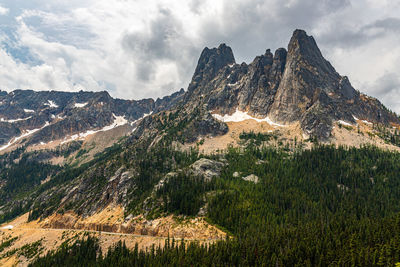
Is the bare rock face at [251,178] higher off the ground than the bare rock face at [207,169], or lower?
lower

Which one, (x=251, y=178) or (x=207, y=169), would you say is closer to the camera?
(x=251, y=178)

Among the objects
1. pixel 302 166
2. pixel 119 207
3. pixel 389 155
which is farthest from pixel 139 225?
pixel 389 155

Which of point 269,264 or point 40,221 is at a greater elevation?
point 269,264

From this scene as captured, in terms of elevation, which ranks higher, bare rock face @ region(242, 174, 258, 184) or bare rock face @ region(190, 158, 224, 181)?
bare rock face @ region(190, 158, 224, 181)

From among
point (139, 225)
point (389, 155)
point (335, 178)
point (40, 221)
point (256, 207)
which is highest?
point (389, 155)

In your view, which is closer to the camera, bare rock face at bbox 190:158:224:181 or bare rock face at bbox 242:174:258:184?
bare rock face at bbox 242:174:258:184

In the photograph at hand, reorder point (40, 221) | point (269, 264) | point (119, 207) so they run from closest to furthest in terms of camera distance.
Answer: point (269, 264), point (119, 207), point (40, 221)

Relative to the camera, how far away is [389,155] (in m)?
173

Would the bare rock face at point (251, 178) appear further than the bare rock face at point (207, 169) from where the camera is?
No

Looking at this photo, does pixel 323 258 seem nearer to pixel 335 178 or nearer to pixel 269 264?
pixel 269 264

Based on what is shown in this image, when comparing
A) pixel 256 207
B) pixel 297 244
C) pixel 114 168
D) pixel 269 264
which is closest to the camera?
pixel 269 264

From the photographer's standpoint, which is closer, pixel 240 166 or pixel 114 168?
pixel 240 166

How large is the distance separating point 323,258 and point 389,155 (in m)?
147

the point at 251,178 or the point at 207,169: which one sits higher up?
the point at 207,169
